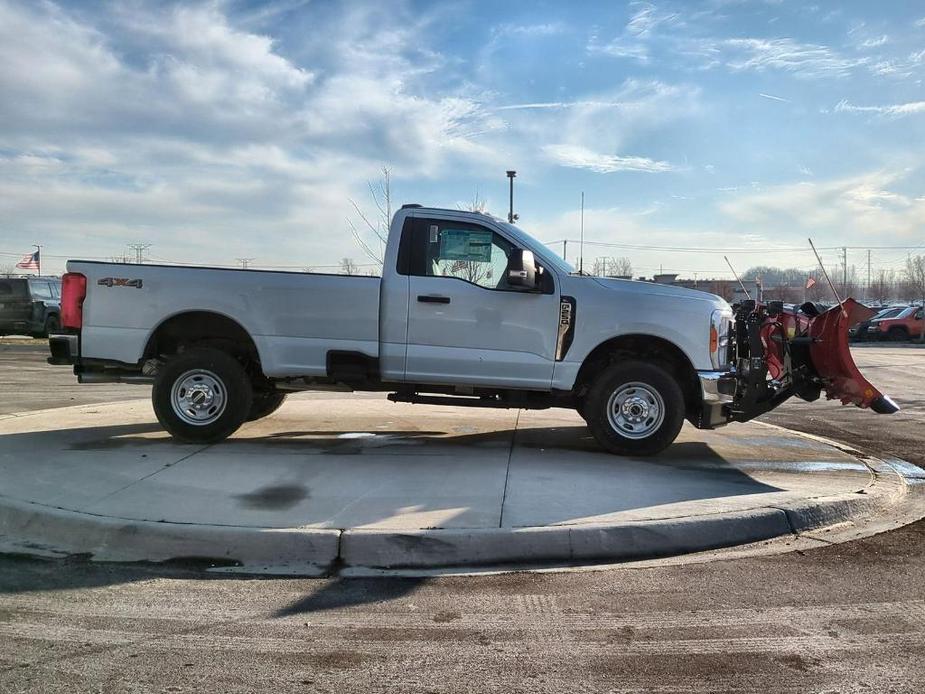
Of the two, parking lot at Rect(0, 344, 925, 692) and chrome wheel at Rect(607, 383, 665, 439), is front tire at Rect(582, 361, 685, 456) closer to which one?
chrome wheel at Rect(607, 383, 665, 439)

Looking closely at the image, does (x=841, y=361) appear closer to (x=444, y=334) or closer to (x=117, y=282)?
(x=444, y=334)

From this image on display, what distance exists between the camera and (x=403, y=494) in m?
5.45

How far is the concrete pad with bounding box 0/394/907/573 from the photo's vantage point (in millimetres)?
4551

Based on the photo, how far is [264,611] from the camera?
12.4 feet

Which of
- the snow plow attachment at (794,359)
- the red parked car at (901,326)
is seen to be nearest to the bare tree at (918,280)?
the red parked car at (901,326)

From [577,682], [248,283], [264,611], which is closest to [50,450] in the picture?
[248,283]

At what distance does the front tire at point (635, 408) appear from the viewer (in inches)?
260

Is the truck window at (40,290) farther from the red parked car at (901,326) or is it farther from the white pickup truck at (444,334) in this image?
the red parked car at (901,326)

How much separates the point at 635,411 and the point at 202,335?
4243 mm

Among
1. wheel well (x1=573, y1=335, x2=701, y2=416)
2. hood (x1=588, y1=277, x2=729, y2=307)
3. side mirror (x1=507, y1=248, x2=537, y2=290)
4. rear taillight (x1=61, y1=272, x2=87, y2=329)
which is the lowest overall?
wheel well (x1=573, y1=335, x2=701, y2=416)

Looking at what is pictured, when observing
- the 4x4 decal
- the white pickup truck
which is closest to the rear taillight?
the white pickup truck

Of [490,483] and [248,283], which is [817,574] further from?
[248,283]

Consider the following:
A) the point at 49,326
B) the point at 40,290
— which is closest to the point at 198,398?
the point at 49,326

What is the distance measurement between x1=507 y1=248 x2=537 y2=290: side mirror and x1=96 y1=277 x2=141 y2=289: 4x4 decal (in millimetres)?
3505
